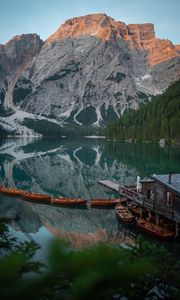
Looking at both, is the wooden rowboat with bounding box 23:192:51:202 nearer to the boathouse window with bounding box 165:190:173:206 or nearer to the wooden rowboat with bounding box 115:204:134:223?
the wooden rowboat with bounding box 115:204:134:223

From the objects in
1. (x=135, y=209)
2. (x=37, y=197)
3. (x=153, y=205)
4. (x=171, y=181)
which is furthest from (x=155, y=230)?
(x=37, y=197)

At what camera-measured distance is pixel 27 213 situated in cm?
4722

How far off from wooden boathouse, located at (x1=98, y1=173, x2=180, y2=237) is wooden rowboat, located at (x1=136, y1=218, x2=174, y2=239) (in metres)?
0.85

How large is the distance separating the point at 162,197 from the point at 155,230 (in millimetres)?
4159

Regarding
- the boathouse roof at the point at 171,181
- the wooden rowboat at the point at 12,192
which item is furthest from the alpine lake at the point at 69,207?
the boathouse roof at the point at 171,181

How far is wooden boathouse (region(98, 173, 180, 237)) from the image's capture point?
34.2 meters

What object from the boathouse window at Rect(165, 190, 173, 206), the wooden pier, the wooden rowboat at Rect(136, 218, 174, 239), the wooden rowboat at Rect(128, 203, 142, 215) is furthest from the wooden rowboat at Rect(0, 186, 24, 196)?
the boathouse window at Rect(165, 190, 173, 206)

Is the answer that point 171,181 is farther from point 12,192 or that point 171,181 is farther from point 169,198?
point 12,192

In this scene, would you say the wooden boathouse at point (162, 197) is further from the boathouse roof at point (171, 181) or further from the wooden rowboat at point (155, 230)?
the wooden rowboat at point (155, 230)

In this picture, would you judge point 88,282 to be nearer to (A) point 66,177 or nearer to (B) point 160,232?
(B) point 160,232

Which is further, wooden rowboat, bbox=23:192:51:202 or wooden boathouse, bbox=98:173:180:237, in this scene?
wooden rowboat, bbox=23:192:51:202

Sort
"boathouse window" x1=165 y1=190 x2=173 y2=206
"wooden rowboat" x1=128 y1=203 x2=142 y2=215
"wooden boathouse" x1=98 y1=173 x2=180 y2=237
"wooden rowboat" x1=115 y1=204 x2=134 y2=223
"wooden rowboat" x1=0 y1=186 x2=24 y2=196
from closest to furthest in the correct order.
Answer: "wooden boathouse" x1=98 y1=173 x2=180 y2=237, "boathouse window" x1=165 y1=190 x2=173 y2=206, "wooden rowboat" x1=115 y1=204 x2=134 y2=223, "wooden rowboat" x1=128 y1=203 x2=142 y2=215, "wooden rowboat" x1=0 y1=186 x2=24 y2=196

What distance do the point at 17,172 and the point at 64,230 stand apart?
5115 centimetres

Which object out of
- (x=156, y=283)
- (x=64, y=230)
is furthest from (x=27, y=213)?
(x=156, y=283)
